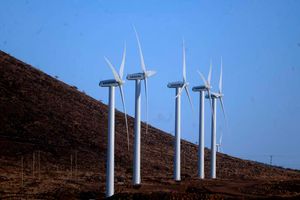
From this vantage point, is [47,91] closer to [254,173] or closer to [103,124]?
[103,124]

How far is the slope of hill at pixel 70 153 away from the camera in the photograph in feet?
156

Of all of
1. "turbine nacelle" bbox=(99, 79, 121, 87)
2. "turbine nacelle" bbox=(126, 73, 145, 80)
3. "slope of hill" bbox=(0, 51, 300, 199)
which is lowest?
"slope of hill" bbox=(0, 51, 300, 199)

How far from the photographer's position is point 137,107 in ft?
153

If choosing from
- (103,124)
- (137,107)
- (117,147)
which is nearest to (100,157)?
(117,147)

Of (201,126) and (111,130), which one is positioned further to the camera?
(201,126)

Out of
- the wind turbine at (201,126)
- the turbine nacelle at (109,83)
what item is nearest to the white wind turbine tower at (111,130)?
the turbine nacelle at (109,83)

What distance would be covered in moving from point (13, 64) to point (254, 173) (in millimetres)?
49711

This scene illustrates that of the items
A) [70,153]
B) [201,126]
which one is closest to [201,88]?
[201,126]

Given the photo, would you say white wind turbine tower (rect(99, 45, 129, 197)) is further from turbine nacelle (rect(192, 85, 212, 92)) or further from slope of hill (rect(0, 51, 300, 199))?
turbine nacelle (rect(192, 85, 212, 92))

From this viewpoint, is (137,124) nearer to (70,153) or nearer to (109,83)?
→ (109,83)

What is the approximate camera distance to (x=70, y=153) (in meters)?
75.4

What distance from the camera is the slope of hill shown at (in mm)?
47431

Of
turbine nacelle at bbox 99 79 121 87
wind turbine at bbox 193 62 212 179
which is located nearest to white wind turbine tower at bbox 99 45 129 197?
turbine nacelle at bbox 99 79 121 87

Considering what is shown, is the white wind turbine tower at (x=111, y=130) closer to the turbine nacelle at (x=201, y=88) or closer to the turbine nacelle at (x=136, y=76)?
the turbine nacelle at (x=136, y=76)
